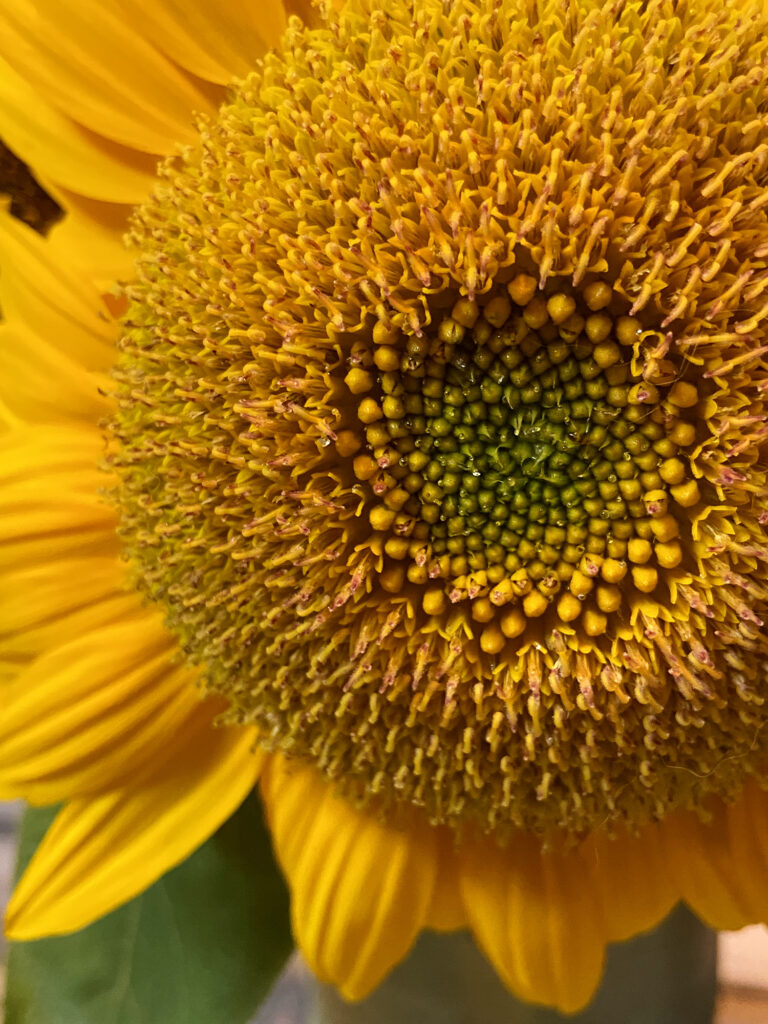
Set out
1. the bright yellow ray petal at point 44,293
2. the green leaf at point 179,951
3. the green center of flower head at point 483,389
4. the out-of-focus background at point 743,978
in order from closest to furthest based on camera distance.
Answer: the green center of flower head at point 483,389 < the bright yellow ray petal at point 44,293 < the green leaf at point 179,951 < the out-of-focus background at point 743,978

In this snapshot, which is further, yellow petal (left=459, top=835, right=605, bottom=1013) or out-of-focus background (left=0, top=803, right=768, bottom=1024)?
out-of-focus background (left=0, top=803, right=768, bottom=1024)

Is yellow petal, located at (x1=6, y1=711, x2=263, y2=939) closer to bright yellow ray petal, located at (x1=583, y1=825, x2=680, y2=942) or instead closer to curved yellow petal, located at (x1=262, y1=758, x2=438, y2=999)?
curved yellow petal, located at (x1=262, y1=758, x2=438, y2=999)

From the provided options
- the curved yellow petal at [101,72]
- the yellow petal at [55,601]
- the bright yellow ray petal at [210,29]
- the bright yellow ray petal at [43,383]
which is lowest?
the yellow petal at [55,601]

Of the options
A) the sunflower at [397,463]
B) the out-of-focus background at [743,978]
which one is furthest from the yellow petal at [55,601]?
the out-of-focus background at [743,978]

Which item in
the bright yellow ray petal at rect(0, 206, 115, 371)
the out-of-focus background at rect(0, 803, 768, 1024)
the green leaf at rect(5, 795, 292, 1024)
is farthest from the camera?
the out-of-focus background at rect(0, 803, 768, 1024)

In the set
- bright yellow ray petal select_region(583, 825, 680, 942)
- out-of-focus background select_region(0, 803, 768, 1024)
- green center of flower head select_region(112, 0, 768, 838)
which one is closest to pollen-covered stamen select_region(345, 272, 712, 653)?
green center of flower head select_region(112, 0, 768, 838)

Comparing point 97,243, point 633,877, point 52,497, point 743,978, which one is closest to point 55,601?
point 52,497

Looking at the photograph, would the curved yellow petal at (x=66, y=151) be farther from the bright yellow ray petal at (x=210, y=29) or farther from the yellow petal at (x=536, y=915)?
the yellow petal at (x=536, y=915)
